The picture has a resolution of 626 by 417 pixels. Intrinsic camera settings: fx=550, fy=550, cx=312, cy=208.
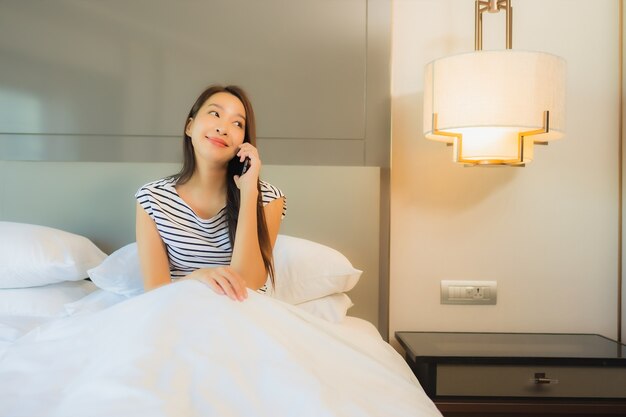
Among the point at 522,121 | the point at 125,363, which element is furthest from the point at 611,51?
the point at 125,363

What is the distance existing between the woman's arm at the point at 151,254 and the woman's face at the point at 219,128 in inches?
10.6

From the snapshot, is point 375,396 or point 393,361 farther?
point 393,361

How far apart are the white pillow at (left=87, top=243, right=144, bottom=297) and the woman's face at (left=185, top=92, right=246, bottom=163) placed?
428mm

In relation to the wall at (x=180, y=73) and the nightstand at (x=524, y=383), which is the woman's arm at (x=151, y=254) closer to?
the wall at (x=180, y=73)

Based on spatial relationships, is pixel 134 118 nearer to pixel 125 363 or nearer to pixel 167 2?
pixel 167 2

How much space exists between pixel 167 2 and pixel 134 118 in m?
0.47

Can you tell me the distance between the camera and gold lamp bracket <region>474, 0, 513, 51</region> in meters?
1.93

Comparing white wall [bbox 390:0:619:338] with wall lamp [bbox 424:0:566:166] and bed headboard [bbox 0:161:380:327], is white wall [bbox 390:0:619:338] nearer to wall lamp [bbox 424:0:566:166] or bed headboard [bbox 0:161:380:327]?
bed headboard [bbox 0:161:380:327]

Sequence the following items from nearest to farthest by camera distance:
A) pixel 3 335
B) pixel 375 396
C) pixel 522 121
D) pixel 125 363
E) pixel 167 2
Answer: pixel 125 363 → pixel 375 396 → pixel 3 335 → pixel 522 121 → pixel 167 2

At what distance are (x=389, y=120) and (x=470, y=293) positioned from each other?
0.74 m

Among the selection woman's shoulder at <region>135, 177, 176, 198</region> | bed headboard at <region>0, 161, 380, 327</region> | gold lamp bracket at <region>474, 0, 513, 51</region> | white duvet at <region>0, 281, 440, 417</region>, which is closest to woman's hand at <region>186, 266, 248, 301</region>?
white duvet at <region>0, 281, 440, 417</region>

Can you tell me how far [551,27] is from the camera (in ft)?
7.04

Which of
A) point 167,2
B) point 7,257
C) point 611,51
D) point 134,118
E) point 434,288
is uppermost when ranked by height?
point 167,2

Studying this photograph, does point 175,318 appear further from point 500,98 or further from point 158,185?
point 500,98
